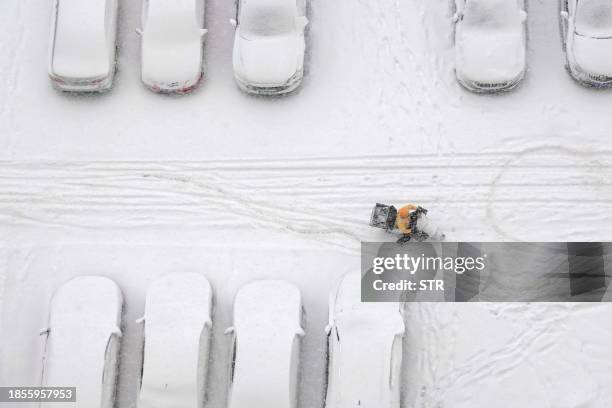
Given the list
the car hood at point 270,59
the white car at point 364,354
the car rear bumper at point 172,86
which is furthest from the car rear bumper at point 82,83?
the white car at point 364,354

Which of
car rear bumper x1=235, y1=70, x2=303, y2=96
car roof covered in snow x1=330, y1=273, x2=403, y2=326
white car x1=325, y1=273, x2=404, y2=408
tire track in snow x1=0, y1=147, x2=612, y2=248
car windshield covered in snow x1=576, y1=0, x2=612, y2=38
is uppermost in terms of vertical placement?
car windshield covered in snow x1=576, y1=0, x2=612, y2=38

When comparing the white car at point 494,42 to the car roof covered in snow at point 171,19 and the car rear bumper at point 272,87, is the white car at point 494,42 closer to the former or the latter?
the car rear bumper at point 272,87

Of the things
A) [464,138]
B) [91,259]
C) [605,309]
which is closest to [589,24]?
[464,138]

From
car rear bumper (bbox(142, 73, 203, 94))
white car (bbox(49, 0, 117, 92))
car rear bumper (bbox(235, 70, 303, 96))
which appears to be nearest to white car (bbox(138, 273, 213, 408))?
car rear bumper (bbox(142, 73, 203, 94))

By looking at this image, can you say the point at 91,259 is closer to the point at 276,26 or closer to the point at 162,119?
the point at 162,119

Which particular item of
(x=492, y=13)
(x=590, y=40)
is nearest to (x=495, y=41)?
(x=492, y=13)

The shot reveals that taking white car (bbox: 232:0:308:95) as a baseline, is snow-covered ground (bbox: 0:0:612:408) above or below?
below

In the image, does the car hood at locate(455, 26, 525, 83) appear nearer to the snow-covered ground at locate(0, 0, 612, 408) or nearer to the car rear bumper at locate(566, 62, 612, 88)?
the snow-covered ground at locate(0, 0, 612, 408)
